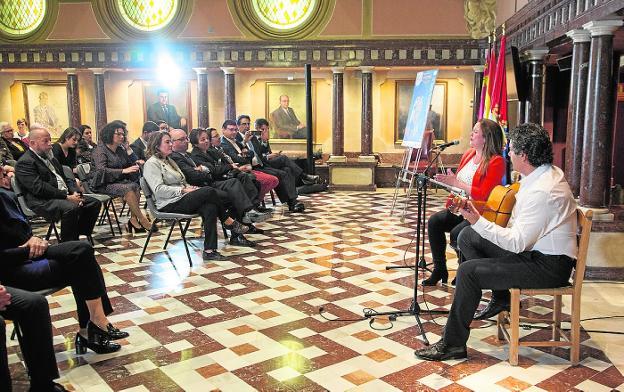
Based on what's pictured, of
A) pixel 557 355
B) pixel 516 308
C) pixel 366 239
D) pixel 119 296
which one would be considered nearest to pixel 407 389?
pixel 516 308

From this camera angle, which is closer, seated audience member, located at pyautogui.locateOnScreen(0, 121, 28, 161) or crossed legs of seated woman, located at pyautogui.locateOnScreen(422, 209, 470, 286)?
crossed legs of seated woman, located at pyautogui.locateOnScreen(422, 209, 470, 286)

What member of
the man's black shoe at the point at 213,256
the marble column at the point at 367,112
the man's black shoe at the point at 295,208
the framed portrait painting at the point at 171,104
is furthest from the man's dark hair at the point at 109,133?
the marble column at the point at 367,112

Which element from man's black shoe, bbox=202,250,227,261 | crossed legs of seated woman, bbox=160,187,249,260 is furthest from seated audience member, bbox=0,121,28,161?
man's black shoe, bbox=202,250,227,261

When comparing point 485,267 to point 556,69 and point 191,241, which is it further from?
point 556,69

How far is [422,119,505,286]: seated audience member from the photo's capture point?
175 inches

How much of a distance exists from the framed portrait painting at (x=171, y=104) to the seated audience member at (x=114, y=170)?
15.3 feet

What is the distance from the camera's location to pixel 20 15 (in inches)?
455

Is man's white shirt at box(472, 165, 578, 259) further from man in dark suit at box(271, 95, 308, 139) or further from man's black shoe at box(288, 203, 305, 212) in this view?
man in dark suit at box(271, 95, 308, 139)

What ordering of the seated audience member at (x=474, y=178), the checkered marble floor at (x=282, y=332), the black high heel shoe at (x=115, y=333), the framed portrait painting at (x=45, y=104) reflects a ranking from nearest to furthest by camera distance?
the checkered marble floor at (x=282, y=332) → the black high heel shoe at (x=115, y=333) → the seated audience member at (x=474, y=178) → the framed portrait painting at (x=45, y=104)

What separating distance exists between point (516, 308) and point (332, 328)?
128cm

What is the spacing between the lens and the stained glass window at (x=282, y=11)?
11.0m

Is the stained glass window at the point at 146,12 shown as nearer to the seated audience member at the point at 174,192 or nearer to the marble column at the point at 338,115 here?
the marble column at the point at 338,115

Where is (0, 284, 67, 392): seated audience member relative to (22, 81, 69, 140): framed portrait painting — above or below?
below

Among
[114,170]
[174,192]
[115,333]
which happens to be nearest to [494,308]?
[115,333]
